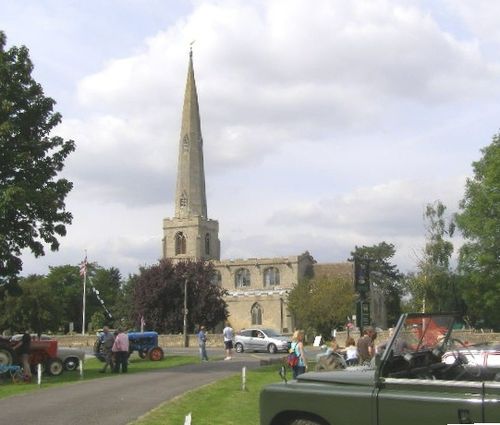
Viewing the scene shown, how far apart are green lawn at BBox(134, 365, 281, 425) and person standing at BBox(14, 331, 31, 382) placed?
624 cm

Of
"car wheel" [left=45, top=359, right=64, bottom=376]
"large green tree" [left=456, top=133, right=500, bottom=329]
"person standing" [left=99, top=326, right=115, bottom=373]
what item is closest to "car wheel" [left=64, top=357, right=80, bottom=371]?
"person standing" [left=99, top=326, right=115, bottom=373]

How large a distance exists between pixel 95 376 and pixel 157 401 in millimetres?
8596

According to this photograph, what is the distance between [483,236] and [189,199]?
64.3 m

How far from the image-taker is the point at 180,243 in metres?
106

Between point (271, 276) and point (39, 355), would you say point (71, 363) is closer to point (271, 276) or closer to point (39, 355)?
point (39, 355)

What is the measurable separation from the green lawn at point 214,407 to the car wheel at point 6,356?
762 centimetres

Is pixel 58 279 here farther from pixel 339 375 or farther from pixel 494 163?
pixel 339 375

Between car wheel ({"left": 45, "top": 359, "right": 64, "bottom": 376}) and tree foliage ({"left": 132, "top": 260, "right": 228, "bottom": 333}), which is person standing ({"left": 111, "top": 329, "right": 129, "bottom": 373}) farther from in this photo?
tree foliage ({"left": 132, "top": 260, "right": 228, "bottom": 333})

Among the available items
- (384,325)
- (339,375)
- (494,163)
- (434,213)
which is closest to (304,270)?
(384,325)

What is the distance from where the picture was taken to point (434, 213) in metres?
58.2

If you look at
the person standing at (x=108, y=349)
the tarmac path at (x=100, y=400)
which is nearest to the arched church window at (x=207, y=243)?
the person standing at (x=108, y=349)

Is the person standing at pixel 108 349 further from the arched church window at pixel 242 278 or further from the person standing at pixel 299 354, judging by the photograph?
the arched church window at pixel 242 278

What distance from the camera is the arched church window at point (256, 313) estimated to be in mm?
94750

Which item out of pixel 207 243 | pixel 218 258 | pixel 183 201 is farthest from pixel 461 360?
pixel 218 258
